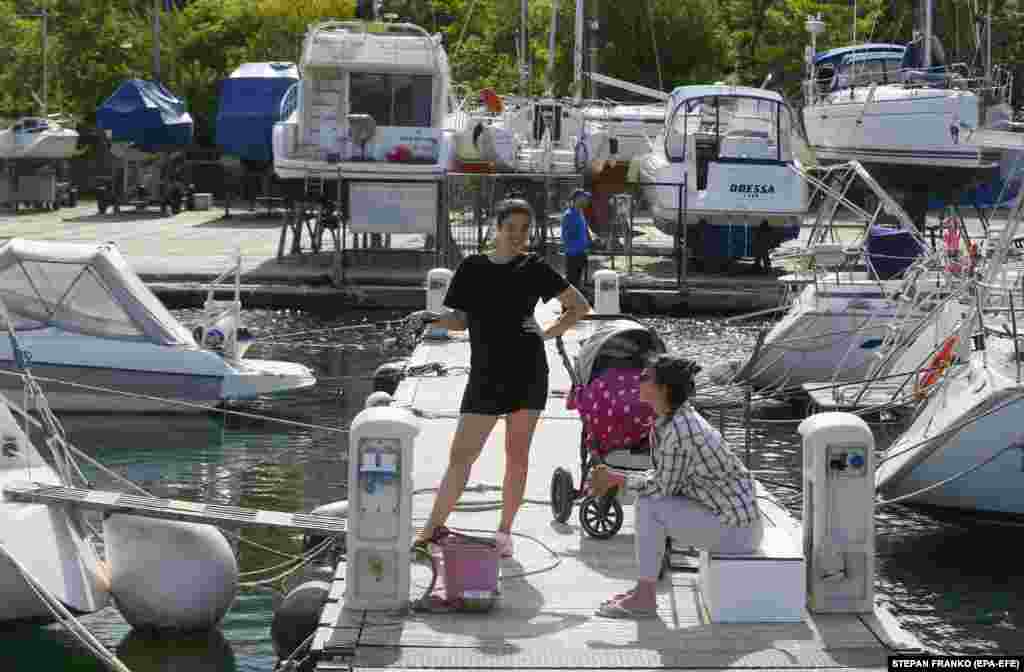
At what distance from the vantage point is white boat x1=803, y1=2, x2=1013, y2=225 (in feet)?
107

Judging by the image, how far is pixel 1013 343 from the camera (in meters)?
13.9

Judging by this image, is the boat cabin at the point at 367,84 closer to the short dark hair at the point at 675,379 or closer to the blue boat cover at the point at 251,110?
the blue boat cover at the point at 251,110

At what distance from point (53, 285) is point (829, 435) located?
36.9ft

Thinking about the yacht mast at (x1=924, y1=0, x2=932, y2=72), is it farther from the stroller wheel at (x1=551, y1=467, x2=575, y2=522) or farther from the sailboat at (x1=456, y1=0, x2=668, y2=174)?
the stroller wheel at (x1=551, y1=467, x2=575, y2=522)

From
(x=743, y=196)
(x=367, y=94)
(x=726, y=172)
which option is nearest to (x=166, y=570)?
(x=743, y=196)

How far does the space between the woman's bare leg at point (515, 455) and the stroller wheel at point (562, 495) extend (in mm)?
1097

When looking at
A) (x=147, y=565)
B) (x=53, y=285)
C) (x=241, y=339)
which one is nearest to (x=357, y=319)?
(x=241, y=339)

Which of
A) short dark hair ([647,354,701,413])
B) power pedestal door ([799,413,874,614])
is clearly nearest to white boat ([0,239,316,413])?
short dark hair ([647,354,701,413])

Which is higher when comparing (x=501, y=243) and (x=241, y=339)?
(x=501, y=243)

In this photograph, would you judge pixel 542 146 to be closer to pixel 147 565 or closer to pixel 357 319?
pixel 357 319

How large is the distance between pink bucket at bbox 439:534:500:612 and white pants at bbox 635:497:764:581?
73cm

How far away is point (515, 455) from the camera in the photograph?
938cm

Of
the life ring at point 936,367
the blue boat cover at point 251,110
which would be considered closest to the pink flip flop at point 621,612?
the life ring at point 936,367

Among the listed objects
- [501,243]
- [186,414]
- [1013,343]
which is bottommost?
[186,414]
